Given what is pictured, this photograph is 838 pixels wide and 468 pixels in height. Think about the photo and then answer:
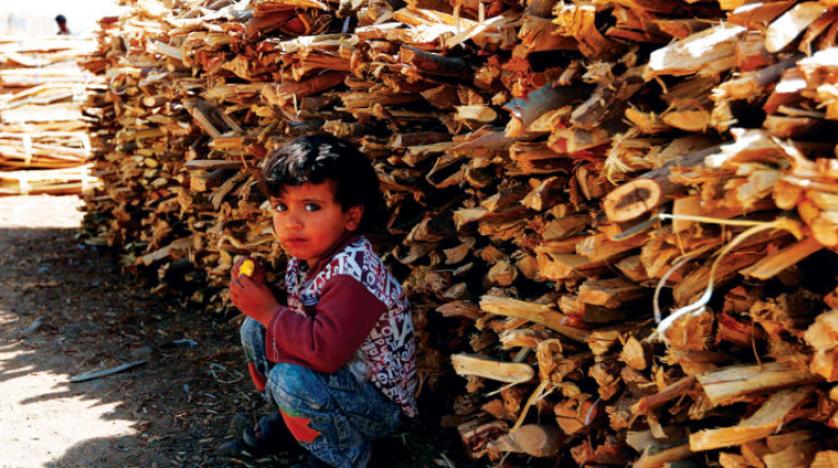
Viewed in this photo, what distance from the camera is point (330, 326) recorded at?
3010mm

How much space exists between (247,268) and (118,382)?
183 centimetres

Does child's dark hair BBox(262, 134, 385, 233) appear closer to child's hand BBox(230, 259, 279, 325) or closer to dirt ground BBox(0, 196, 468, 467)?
child's hand BBox(230, 259, 279, 325)

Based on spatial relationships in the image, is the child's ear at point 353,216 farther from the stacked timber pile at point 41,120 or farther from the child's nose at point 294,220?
the stacked timber pile at point 41,120

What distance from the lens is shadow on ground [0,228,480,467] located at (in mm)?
3814

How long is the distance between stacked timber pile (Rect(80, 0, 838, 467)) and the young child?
0.32 meters

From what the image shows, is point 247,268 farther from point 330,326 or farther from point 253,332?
point 330,326

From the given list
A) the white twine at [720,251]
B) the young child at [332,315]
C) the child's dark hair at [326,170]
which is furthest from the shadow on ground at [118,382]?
the white twine at [720,251]

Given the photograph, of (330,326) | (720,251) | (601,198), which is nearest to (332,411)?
(330,326)

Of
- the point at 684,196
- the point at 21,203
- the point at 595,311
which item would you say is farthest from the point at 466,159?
the point at 21,203

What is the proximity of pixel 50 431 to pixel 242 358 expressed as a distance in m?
1.18

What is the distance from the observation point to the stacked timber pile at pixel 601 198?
2109mm

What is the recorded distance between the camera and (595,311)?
2789mm

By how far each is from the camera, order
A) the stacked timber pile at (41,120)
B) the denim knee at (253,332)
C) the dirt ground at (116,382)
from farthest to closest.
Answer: the stacked timber pile at (41,120) → the dirt ground at (116,382) → the denim knee at (253,332)

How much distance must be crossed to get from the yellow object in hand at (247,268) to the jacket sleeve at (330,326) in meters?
0.31
